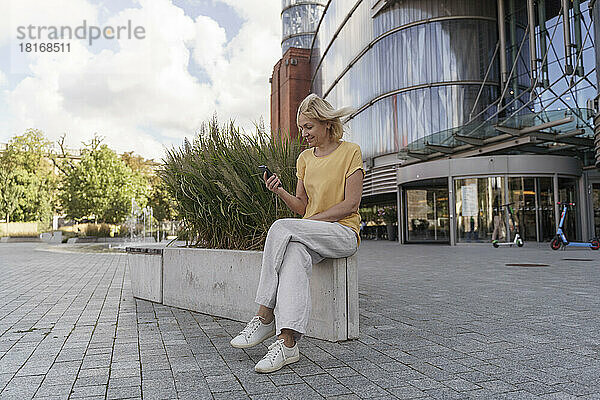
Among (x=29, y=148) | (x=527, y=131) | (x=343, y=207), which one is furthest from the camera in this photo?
(x=29, y=148)

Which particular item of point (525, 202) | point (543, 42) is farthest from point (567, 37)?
point (525, 202)

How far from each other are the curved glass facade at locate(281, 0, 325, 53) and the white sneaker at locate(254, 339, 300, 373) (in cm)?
5018

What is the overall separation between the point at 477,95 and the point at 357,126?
27.4 feet

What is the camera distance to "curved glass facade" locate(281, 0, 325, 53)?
50844 millimetres

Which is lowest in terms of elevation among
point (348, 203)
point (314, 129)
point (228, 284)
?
point (228, 284)

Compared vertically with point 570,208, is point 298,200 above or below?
below

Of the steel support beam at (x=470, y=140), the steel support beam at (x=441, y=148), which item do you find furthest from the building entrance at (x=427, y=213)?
the steel support beam at (x=470, y=140)

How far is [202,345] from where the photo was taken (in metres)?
3.69

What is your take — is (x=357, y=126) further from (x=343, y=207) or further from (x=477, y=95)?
(x=343, y=207)

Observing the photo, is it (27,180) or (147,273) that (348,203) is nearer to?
(147,273)

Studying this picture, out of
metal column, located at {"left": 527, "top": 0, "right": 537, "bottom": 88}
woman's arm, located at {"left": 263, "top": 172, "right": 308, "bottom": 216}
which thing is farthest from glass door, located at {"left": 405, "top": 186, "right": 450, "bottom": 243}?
woman's arm, located at {"left": 263, "top": 172, "right": 308, "bottom": 216}

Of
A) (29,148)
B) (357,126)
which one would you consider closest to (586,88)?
(357,126)

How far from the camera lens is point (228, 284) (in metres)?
4.62

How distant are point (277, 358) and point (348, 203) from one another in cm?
121
